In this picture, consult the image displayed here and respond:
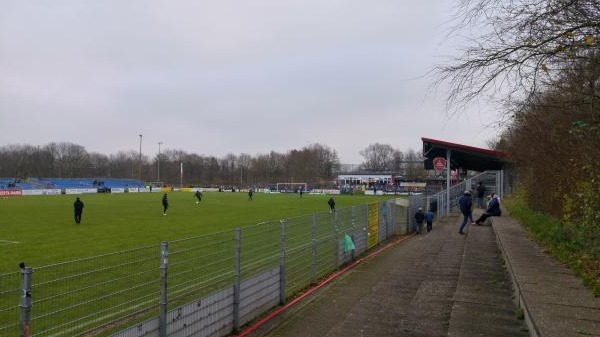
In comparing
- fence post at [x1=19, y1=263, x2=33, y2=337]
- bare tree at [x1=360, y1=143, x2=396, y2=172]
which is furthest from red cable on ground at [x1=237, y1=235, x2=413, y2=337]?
bare tree at [x1=360, y1=143, x2=396, y2=172]

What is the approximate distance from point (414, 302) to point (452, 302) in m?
0.60

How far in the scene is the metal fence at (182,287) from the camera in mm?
5504

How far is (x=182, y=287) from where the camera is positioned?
9570 mm

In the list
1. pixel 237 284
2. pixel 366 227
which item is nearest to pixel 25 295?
pixel 237 284

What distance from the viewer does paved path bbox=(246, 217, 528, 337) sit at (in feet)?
22.9

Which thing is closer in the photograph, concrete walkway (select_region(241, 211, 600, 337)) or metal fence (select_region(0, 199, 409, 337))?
metal fence (select_region(0, 199, 409, 337))

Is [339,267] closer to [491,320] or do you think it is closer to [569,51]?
[491,320]

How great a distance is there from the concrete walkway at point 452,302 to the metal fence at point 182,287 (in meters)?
0.58

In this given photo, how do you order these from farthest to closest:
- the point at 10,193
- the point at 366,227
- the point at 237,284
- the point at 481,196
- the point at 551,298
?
1. the point at 10,193
2. the point at 481,196
3. the point at 366,227
4. the point at 237,284
5. the point at 551,298

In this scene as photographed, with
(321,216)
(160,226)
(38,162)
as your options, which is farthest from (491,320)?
(38,162)

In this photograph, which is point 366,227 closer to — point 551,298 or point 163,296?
point 551,298

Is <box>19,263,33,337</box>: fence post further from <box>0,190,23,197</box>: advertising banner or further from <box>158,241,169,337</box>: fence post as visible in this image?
<box>0,190,23,197</box>: advertising banner

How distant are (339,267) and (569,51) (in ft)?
24.9

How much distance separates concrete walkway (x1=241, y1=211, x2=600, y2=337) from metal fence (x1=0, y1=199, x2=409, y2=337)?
22.7 inches
